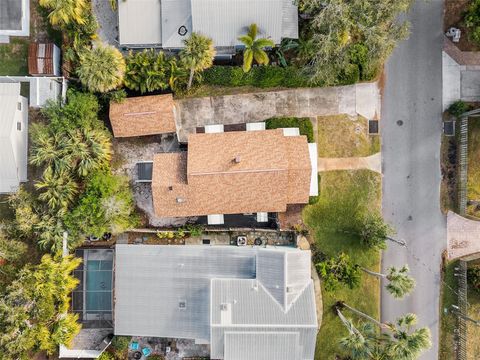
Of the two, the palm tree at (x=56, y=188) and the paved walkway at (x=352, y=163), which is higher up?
the paved walkway at (x=352, y=163)

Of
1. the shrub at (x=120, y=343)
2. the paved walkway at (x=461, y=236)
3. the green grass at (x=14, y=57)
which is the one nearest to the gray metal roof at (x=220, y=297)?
the shrub at (x=120, y=343)

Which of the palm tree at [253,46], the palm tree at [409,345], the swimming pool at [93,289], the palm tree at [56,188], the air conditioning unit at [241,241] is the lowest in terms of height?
the palm tree at [409,345]

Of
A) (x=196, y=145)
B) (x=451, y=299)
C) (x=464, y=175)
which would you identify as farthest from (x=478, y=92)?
(x=196, y=145)

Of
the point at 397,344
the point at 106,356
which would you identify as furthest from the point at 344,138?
the point at 106,356

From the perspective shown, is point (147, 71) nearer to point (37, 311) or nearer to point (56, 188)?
point (56, 188)

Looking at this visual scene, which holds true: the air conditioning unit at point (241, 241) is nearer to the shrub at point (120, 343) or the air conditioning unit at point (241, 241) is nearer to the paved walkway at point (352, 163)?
the paved walkway at point (352, 163)

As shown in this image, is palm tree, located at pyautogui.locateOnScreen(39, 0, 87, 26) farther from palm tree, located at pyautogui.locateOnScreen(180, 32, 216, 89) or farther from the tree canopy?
the tree canopy

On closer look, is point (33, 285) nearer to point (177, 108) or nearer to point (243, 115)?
point (177, 108)
